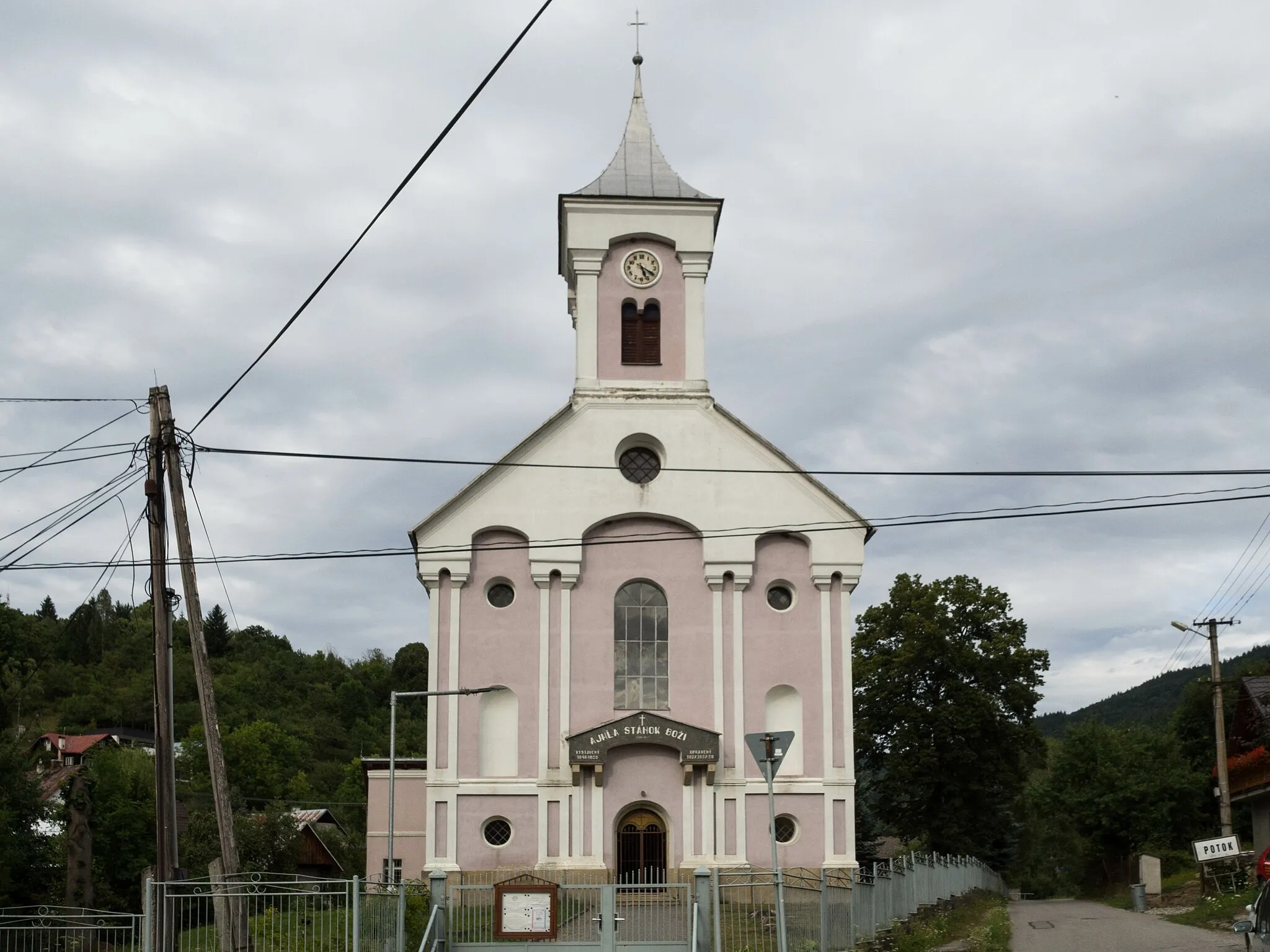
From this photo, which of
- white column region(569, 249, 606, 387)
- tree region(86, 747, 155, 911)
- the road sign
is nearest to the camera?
the road sign

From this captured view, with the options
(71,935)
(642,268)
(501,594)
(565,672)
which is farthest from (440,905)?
(642,268)

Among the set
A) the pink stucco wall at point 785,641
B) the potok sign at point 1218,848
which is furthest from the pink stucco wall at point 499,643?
the potok sign at point 1218,848

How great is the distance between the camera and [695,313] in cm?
3766

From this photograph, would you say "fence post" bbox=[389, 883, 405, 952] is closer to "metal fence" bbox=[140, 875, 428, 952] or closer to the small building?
"metal fence" bbox=[140, 875, 428, 952]

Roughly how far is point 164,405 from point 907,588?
37.1 meters

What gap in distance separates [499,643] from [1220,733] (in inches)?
775

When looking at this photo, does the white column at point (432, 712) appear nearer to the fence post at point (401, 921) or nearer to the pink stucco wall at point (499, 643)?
the pink stucco wall at point (499, 643)

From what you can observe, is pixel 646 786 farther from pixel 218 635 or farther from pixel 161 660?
pixel 218 635

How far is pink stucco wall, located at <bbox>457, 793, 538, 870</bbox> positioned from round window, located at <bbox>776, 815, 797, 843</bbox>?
5.52m

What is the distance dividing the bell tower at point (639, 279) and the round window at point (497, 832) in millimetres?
10857

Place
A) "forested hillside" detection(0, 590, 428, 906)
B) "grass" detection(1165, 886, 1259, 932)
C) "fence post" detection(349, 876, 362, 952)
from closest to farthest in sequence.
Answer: "fence post" detection(349, 876, 362, 952) → "grass" detection(1165, 886, 1259, 932) → "forested hillside" detection(0, 590, 428, 906)

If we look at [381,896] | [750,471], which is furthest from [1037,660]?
[381,896]

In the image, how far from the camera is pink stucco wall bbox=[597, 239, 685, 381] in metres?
37.2

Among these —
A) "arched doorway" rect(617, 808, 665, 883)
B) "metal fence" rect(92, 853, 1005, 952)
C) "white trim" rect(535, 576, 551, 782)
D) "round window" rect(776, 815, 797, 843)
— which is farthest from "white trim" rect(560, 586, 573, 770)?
"metal fence" rect(92, 853, 1005, 952)
